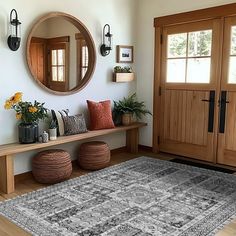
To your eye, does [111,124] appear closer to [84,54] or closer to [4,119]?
[84,54]

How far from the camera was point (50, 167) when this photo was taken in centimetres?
331

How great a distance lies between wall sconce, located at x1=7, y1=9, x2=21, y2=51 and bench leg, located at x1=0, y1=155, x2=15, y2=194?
1220 millimetres

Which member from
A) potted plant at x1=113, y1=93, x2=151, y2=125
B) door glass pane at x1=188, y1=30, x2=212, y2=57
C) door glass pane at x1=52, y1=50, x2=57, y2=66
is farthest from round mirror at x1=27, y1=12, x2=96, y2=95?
door glass pane at x1=188, y1=30, x2=212, y2=57

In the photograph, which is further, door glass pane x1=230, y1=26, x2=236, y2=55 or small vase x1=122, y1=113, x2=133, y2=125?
small vase x1=122, y1=113, x2=133, y2=125

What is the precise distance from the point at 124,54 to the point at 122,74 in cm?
36

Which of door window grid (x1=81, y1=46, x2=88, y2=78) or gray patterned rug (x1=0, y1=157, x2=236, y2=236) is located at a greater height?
door window grid (x1=81, y1=46, x2=88, y2=78)

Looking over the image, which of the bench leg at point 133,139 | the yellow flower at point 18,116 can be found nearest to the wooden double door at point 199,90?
the bench leg at point 133,139

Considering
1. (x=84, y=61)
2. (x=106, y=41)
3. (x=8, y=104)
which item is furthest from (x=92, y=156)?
(x=106, y=41)

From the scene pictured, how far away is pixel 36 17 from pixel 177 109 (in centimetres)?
236

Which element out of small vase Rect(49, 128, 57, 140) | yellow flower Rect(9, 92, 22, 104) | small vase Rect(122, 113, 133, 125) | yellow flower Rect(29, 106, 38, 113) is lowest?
small vase Rect(49, 128, 57, 140)

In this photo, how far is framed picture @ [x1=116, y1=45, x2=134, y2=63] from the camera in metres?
4.50

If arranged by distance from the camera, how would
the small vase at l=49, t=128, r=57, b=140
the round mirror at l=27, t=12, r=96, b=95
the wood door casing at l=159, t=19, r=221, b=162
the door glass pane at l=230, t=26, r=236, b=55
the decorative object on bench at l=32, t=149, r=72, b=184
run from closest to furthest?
the decorative object on bench at l=32, t=149, r=72, b=184 < the small vase at l=49, t=128, r=57, b=140 < the round mirror at l=27, t=12, r=96, b=95 < the door glass pane at l=230, t=26, r=236, b=55 < the wood door casing at l=159, t=19, r=221, b=162

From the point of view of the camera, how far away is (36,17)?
3.48 metres

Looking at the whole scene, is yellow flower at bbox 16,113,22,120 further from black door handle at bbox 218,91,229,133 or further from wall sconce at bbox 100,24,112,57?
black door handle at bbox 218,91,229,133
